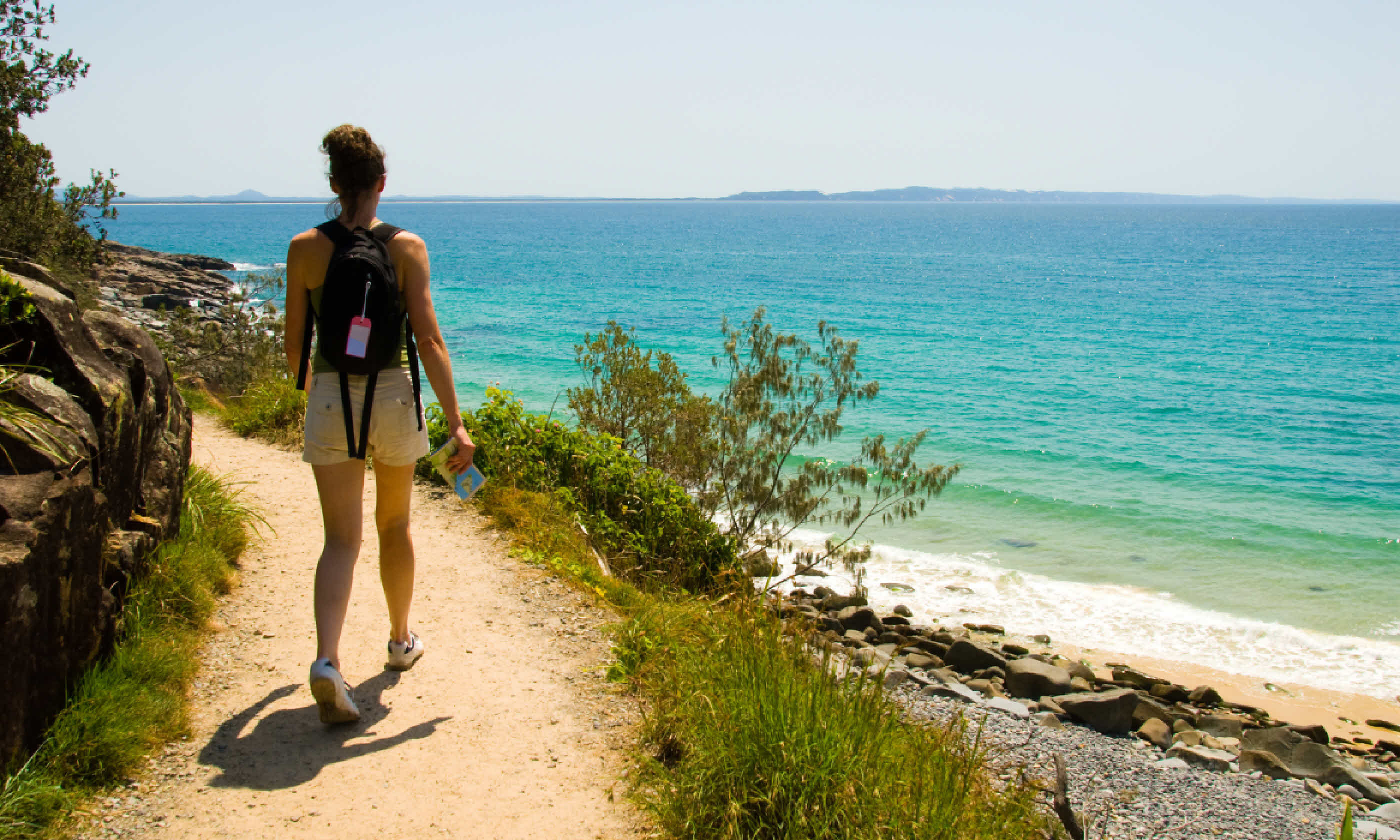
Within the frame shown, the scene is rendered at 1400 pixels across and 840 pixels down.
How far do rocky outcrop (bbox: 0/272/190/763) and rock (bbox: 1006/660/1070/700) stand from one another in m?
7.38

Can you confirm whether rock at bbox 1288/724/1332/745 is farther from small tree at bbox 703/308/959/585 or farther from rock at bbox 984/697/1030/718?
small tree at bbox 703/308/959/585

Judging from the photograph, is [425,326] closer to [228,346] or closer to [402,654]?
[402,654]

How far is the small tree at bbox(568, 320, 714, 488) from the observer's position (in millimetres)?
11023

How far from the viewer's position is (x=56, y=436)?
12.0 ft

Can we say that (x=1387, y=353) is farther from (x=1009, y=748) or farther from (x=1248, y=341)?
(x=1009, y=748)

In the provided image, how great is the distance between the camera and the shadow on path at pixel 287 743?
145 inches

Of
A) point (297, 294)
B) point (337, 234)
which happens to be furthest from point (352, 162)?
point (297, 294)

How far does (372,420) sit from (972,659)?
754 cm

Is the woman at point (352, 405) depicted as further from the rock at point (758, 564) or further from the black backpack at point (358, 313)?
the rock at point (758, 564)

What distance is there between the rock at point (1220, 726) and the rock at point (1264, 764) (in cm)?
88

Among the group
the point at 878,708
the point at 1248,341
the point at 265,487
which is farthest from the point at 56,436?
the point at 1248,341

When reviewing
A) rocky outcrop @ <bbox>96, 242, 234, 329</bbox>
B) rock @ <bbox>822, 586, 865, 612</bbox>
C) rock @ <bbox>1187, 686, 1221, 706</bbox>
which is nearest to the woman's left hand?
rock @ <bbox>822, 586, 865, 612</bbox>

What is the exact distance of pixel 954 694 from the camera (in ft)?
27.5

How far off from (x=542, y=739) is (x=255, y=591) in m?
2.39
